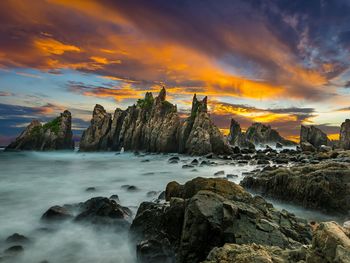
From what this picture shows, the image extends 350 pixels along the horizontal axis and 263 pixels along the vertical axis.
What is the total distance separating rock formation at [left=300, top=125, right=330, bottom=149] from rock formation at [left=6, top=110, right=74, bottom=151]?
9044 cm

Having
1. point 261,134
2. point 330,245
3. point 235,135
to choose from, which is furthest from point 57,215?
point 261,134

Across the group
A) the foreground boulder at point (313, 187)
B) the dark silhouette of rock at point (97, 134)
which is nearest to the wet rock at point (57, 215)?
the foreground boulder at point (313, 187)

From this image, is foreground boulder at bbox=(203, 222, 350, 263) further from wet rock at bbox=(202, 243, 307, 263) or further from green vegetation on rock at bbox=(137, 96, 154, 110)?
green vegetation on rock at bbox=(137, 96, 154, 110)

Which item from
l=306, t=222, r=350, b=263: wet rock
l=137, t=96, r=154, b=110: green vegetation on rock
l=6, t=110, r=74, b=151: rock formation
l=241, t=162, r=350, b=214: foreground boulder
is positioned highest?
l=137, t=96, r=154, b=110: green vegetation on rock

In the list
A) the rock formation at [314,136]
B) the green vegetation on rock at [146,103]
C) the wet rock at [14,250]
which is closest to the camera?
the wet rock at [14,250]

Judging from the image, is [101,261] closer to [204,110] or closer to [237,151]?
[237,151]

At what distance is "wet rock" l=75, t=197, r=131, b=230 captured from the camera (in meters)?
12.8

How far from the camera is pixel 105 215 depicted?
43.3 ft

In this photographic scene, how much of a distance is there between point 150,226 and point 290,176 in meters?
9.05

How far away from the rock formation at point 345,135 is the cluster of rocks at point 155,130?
135 feet

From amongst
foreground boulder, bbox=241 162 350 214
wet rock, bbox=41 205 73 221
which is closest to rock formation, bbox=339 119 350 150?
foreground boulder, bbox=241 162 350 214

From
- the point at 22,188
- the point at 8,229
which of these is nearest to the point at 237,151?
the point at 22,188

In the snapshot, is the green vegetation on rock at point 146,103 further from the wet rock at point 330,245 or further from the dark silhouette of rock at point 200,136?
the wet rock at point 330,245

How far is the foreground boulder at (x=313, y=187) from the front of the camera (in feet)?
43.6
